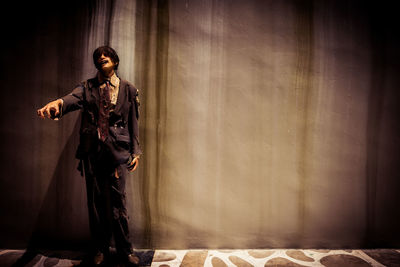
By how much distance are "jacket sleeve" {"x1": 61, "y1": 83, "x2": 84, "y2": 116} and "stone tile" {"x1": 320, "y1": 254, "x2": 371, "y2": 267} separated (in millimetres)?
3092

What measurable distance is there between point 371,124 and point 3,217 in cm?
467

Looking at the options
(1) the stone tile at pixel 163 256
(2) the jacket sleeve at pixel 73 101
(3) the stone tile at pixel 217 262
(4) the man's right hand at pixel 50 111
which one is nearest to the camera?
(4) the man's right hand at pixel 50 111

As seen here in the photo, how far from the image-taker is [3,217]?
2.96m

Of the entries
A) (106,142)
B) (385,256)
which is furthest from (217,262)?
(385,256)

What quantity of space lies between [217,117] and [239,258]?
1.65 metres

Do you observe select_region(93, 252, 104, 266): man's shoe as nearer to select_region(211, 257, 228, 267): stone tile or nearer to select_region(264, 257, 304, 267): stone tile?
select_region(211, 257, 228, 267): stone tile

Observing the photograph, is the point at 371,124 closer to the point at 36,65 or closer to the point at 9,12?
the point at 36,65

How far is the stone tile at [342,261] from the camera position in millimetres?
2684

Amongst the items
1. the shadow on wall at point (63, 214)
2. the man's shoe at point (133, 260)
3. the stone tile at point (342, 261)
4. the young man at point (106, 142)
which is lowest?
the stone tile at point (342, 261)

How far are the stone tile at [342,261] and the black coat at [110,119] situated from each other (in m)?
2.43

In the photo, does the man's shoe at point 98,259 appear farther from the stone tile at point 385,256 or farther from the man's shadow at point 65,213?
the stone tile at point 385,256

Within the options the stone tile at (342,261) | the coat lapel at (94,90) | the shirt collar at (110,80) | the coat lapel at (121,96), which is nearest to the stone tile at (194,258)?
the stone tile at (342,261)

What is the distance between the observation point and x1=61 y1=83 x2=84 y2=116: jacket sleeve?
2250 mm

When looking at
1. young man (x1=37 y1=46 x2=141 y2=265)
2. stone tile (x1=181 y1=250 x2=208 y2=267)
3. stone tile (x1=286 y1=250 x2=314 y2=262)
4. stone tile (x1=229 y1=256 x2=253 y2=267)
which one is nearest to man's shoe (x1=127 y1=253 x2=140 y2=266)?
young man (x1=37 y1=46 x2=141 y2=265)
